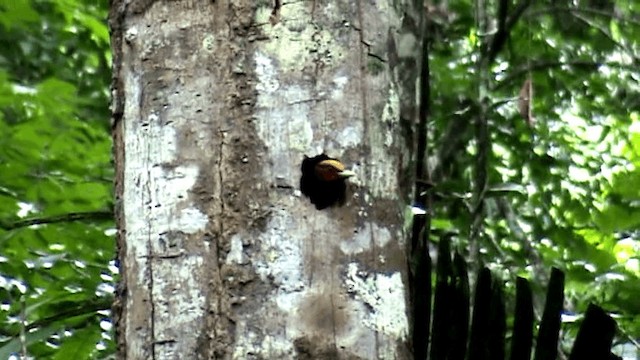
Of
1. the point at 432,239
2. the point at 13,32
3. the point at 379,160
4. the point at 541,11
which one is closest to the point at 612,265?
the point at 432,239

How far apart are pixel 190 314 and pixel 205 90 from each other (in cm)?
27

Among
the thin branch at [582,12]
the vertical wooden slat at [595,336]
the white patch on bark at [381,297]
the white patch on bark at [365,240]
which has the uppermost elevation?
the thin branch at [582,12]

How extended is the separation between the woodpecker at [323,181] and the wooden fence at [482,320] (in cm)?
84

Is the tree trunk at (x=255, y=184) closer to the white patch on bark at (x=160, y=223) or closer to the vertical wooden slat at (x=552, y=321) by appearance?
the white patch on bark at (x=160, y=223)

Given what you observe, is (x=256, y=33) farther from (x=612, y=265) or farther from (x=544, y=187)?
(x=544, y=187)

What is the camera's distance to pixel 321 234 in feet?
3.86

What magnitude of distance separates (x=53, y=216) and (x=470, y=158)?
1.53 m

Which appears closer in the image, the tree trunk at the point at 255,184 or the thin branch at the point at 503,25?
the tree trunk at the point at 255,184

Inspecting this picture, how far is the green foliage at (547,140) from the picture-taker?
3.04 meters

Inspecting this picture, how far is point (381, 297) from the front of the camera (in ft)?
3.91

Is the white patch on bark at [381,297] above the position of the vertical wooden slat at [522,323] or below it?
above

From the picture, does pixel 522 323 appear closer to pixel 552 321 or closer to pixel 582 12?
pixel 552 321

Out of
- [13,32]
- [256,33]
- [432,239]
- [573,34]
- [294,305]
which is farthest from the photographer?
[573,34]

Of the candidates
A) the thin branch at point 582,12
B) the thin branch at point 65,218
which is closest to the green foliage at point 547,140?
the thin branch at point 582,12
